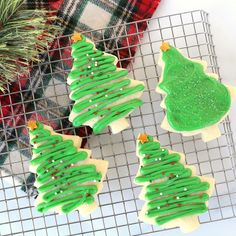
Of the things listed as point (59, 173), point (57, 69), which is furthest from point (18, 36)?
point (59, 173)

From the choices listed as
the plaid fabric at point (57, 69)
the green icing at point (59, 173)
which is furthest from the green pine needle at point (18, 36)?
the green icing at point (59, 173)

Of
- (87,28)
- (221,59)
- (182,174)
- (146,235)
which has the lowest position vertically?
(146,235)

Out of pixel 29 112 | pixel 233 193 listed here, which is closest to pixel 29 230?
pixel 29 112

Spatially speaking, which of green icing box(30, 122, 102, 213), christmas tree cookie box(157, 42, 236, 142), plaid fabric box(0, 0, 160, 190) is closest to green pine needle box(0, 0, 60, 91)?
plaid fabric box(0, 0, 160, 190)

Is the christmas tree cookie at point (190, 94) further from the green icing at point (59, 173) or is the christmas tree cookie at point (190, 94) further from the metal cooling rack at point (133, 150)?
the green icing at point (59, 173)

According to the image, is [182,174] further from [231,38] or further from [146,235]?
[231,38]

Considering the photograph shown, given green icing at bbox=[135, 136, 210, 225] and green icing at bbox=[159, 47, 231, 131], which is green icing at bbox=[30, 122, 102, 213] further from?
green icing at bbox=[159, 47, 231, 131]
